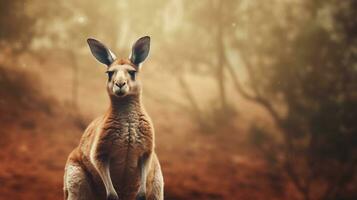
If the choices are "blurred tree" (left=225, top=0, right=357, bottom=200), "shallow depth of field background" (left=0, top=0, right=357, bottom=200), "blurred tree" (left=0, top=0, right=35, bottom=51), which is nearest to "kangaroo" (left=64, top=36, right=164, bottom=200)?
"shallow depth of field background" (left=0, top=0, right=357, bottom=200)

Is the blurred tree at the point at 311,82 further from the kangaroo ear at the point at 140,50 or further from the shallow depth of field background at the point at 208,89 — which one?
the kangaroo ear at the point at 140,50

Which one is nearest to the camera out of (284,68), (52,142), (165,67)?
(52,142)

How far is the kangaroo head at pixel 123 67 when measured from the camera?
2.97m

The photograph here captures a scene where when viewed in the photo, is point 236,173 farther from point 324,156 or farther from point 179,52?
point 179,52

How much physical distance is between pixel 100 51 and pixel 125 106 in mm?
376

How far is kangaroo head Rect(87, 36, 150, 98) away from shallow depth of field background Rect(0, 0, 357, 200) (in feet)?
13.6

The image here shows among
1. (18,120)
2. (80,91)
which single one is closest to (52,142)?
(18,120)

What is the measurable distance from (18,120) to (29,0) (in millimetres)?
1833

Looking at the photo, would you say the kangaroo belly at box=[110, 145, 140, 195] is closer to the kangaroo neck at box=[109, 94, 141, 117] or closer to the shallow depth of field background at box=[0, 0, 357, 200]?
the kangaroo neck at box=[109, 94, 141, 117]

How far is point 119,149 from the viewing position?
305 cm

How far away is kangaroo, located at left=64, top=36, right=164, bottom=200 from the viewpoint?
9.96 ft

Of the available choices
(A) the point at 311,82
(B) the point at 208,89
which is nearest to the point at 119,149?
(A) the point at 311,82

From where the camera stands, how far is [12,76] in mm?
7688

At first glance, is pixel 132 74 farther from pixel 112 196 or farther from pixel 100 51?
pixel 112 196
